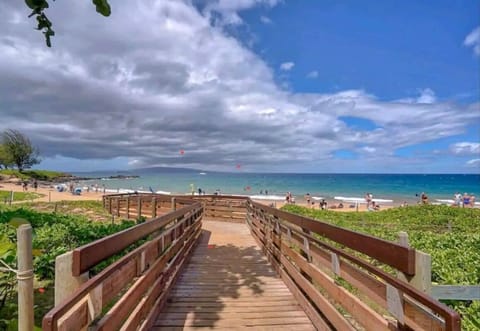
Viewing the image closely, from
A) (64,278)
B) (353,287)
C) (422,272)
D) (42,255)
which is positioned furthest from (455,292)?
(42,255)

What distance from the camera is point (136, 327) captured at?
270 centimetres

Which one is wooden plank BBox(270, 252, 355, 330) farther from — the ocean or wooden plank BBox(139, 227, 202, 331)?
the ocean

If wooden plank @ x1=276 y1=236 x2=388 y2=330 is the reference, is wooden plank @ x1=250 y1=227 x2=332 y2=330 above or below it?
below

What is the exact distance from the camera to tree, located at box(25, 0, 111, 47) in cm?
232

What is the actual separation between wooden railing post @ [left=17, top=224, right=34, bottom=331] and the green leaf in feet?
5.20

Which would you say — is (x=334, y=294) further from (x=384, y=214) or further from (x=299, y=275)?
(x=384, y=214)

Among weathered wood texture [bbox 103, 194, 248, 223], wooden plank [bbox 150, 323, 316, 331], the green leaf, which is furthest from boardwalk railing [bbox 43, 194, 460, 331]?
weathered wood texture [bbox 103, 194, 248, 223]

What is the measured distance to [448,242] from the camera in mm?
6840

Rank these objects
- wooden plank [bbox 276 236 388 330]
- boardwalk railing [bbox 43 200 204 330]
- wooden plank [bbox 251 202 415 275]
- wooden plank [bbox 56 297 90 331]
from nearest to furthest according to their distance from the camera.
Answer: wooden plank [bbox 56 297 90 331], boardwalk railing [bbox 43 200 204 330], wooden plank [bbox 251 202 415 275], wooden plank [bbox 276 236 388 330]

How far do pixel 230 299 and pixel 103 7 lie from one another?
3414mm

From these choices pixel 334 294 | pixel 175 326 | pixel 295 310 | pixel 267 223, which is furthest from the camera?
pixel 267 223

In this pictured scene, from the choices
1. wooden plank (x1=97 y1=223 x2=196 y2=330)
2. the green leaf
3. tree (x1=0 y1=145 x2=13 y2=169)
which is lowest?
wooden plank (x1=97 y1=223 x2=196 y2=330)

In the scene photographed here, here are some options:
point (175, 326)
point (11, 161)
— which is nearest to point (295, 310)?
point (175, 326)

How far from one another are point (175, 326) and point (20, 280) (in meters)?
1.96
